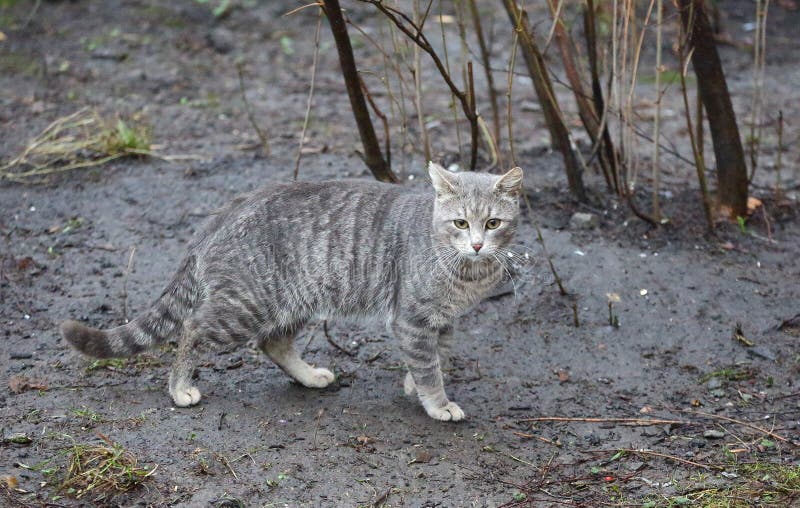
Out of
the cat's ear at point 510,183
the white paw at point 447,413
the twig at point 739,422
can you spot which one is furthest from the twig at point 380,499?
the twig at point 739,422

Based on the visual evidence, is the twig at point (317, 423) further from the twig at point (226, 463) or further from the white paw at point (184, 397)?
the white paw at point (184, 397)

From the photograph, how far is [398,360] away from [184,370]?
1.33 m

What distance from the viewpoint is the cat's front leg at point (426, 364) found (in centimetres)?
482

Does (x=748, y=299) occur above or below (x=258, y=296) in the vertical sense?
below

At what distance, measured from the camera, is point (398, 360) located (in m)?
5.54

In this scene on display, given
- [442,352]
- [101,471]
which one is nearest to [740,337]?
[442,352]

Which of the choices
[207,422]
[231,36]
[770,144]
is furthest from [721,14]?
[207,422]

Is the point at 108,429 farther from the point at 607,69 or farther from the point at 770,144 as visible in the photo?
the point at 770,144

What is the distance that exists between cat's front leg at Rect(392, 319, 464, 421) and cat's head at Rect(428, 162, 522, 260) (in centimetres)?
46

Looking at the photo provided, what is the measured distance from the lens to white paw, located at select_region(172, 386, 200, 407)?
4.78m

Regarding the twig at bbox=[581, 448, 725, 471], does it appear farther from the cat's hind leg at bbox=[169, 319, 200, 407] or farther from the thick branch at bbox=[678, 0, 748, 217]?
the thick branch at bbox=[678, 0, 748, 217]

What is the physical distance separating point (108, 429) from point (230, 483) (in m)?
0.73

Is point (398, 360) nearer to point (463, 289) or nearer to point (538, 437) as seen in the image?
point (463, 289)

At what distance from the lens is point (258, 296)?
4.86m
